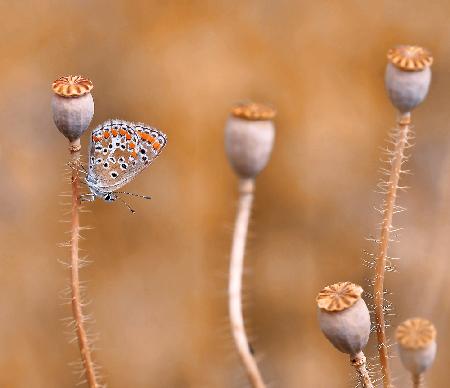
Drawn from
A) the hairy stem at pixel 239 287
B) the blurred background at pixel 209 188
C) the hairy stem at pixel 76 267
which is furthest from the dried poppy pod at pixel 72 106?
the blurred background at pixel 209 188

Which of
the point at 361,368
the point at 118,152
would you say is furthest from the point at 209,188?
the point at 361,368

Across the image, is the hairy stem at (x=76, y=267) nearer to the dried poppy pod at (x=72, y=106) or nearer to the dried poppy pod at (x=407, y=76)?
the dried poppy pod at (x=72, y=106)

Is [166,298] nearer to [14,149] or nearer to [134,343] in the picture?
[134,343]

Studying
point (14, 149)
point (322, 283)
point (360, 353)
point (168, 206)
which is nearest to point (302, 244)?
point (322, 283)

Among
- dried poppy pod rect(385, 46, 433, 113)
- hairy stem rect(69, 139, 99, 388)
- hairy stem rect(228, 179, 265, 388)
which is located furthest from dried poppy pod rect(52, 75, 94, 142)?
dried poppy pod rect(385, 46, 433, 113)

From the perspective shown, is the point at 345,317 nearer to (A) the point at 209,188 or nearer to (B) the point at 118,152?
(B) the point at 118,152
